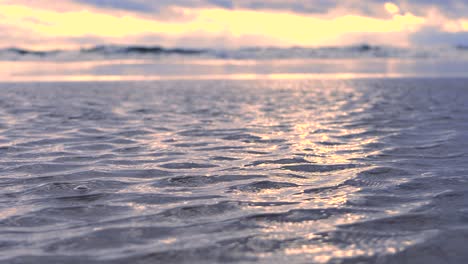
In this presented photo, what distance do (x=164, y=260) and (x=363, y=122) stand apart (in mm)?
14059

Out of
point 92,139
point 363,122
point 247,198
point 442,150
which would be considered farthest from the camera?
point 363,122

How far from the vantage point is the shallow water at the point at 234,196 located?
5355 millimetres

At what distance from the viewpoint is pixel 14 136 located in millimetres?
14516

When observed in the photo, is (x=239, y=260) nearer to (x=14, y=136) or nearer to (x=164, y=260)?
(x=164, y=260)

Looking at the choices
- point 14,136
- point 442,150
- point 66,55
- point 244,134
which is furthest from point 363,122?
point 66,55

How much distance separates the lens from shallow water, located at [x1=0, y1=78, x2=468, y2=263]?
5.36m

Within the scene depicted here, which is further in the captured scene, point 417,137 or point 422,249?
point 417,137

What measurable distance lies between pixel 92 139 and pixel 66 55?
191688mm

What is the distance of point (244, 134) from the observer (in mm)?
14891

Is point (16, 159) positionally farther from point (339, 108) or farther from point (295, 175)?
point (339, 108)

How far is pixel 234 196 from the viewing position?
24.6 ft

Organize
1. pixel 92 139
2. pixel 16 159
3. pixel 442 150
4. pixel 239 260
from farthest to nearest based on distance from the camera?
pixel 92 139
pixel 442 150
pixel 16 159
pixel 239 260

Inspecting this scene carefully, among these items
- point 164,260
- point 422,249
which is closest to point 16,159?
point 164,260

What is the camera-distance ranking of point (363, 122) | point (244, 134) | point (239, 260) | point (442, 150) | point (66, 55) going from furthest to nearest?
point (66, 55) < point (363, 122) < point (244, 134) < point (442, 150) < point (239, 260)
